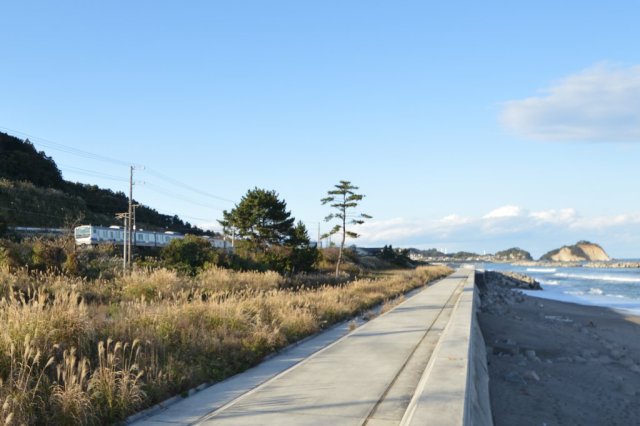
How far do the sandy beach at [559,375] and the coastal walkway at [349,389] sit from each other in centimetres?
112

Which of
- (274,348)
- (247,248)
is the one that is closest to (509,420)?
(274,348)

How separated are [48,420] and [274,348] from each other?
5.23 meters

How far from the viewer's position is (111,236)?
49750 mm

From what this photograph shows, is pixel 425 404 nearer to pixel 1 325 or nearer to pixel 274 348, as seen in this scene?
pixel 274 348

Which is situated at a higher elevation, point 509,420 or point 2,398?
point 2,398

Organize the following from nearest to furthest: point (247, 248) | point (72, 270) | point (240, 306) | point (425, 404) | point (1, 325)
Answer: point (425, 404)
point (1, 325)
point (240, 306)
point (72, 270)
point (247, 248)

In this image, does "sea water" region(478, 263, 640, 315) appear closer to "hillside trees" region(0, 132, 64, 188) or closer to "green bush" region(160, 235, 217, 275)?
"green bush" region(160, 235, 217, 275)

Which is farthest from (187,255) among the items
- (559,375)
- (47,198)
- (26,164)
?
(26,164)

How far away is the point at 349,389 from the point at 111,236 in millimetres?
46581

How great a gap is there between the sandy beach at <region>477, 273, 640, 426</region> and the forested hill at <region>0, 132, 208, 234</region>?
42351mm

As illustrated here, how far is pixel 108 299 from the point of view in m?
16.8

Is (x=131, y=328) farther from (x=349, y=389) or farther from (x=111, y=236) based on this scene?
(x=111, y=236)

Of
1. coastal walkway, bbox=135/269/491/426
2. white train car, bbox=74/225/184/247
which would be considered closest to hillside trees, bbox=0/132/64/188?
white train car, bbox=74/225/184/247

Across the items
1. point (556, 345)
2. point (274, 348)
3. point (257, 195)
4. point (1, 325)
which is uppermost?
point (257, 195)
